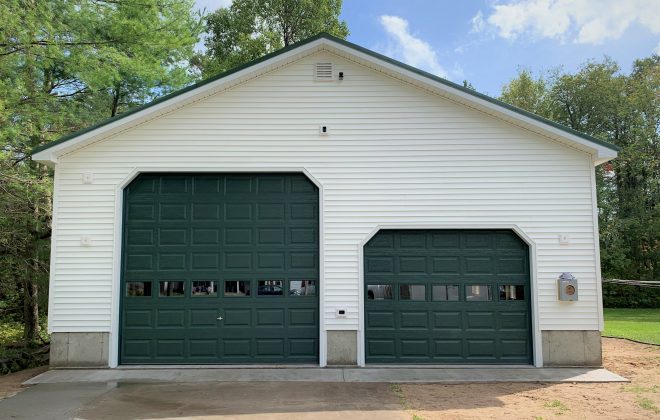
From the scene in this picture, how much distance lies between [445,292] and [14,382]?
26.0ft

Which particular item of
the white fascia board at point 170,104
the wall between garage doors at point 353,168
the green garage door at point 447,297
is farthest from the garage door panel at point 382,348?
the white fascia board at point 170,104

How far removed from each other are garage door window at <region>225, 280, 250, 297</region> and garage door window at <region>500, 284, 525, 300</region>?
4.97m

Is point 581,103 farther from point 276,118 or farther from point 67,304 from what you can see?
point 67,304

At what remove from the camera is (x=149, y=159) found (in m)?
9.20

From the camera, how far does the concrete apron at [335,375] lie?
7.89 meters

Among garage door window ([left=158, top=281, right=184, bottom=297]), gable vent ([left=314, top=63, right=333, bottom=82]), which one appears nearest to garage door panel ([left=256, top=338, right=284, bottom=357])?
garage door window ([left=158, top=281, right=184, bottom=297])

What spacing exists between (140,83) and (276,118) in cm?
861

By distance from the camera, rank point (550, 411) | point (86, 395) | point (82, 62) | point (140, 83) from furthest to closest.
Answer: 1. point (140, 83)
2. point (82, 62)
3. point (86, 395)
4. point (550, 411)

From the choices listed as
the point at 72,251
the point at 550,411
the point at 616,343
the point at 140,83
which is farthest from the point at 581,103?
the point at 72,251

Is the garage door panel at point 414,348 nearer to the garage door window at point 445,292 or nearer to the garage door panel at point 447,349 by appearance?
the garage door panel at point 447,349

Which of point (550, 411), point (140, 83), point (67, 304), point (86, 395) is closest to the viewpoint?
point (550, 411)

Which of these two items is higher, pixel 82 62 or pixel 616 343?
pixel 82 62

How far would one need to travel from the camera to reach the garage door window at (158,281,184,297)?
29.9ft

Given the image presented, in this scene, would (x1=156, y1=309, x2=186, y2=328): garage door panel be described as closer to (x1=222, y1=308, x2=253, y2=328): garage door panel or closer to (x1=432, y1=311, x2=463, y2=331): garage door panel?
(x1=222, y1=308, x2=253, y2=328): garage door panel
